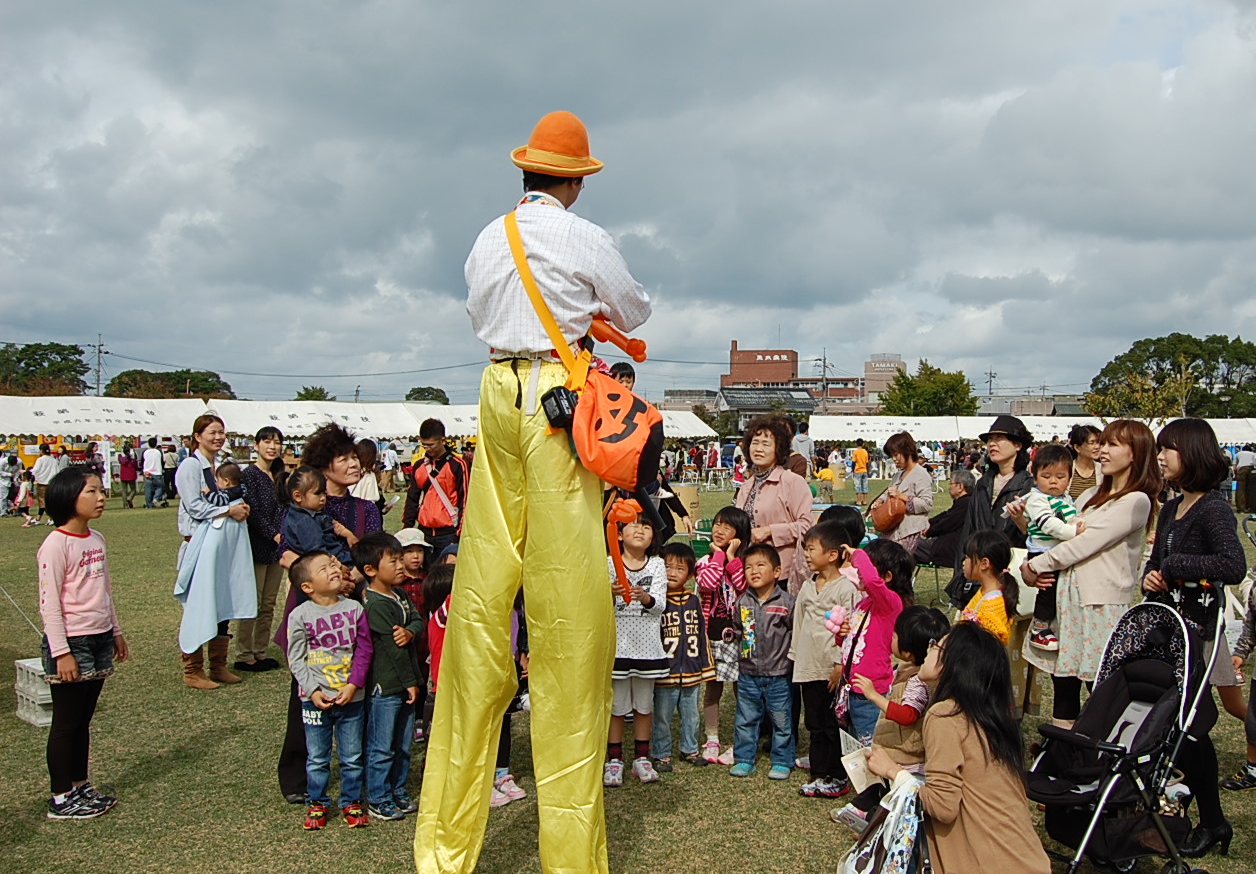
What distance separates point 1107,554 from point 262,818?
168 inches

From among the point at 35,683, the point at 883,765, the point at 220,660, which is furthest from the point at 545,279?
the point at 220,660

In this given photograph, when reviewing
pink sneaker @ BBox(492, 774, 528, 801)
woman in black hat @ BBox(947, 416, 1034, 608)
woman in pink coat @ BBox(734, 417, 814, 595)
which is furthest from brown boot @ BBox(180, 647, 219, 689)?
woman in black hat @ BBox(947, 416, 1034, 608)

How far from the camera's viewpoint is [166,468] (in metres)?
25.1

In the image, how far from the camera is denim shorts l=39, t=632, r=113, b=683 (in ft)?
13.9

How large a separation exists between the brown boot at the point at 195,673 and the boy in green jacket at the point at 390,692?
2845 millimetres

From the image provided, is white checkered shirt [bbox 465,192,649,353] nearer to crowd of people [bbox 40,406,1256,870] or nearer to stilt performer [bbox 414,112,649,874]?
stilt performer [bbox 414,112,649,874]

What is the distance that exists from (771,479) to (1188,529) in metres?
2.23

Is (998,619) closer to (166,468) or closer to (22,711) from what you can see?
(22,711)

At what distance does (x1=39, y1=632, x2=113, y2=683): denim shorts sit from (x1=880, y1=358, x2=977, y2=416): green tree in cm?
5790

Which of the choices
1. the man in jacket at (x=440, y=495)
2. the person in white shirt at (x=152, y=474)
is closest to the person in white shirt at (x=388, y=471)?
the person in white shirt at (x=152, y=474)

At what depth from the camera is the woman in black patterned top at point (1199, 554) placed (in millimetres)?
3822

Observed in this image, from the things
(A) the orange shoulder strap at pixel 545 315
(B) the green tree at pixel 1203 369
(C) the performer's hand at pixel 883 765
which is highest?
(B) the green tree at pixel 1203 369

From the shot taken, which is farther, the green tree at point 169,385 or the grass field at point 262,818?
the green tree at point 169,385

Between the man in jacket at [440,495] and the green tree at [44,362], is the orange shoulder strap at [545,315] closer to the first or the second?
the man in jacket at [440,495]
